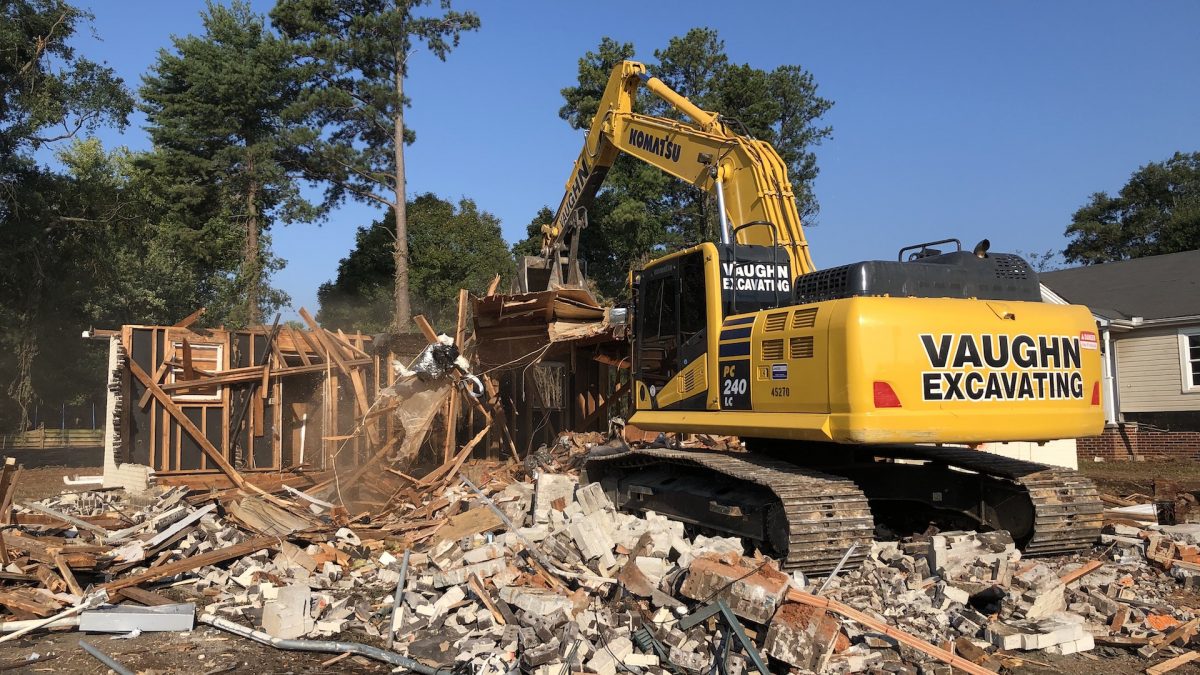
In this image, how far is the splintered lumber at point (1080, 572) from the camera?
6.91 m

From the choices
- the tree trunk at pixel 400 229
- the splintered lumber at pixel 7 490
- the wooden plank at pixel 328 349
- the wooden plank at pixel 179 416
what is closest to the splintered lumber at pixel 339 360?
the wooden plank at pixel 328 349

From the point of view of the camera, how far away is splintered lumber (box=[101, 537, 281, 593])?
755 cm

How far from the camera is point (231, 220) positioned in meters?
34.6

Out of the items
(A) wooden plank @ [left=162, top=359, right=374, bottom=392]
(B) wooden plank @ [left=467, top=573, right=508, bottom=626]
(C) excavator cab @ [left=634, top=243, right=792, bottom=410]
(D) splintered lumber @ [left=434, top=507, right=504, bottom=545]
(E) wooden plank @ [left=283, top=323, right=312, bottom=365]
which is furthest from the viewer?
(E) wooden plank @ [left=283, top=323, right=312, bottom=365]

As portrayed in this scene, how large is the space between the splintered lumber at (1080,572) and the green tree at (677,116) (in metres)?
24.1

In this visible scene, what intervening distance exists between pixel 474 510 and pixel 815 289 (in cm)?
450

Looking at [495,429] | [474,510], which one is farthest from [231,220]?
[474,510]

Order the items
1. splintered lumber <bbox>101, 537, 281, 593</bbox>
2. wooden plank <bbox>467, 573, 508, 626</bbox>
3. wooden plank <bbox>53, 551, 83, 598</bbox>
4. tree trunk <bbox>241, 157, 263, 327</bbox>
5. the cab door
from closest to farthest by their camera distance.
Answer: wooden plank <bbox>467, 573, 508, 626</bbox> → wooden plank <bbox>53, 551, 83, 598</bbox> → splintered lumber <bbox>101, 537, 281, 593</bbox> → the cab door → tree trunk <bbox>241, 157, 263, 327</bbox>

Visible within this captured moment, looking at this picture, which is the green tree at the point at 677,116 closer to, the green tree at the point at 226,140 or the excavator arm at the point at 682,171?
the green tree at the point at 226,140

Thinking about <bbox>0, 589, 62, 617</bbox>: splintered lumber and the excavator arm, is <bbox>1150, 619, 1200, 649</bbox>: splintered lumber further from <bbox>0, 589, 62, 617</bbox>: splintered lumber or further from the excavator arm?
<bbox>0, 589, 62, 617</bbox>: splintered lumber

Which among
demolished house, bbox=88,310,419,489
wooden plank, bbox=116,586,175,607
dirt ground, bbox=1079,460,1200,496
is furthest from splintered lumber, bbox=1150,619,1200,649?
demolished house, bbox=88,310,419,489

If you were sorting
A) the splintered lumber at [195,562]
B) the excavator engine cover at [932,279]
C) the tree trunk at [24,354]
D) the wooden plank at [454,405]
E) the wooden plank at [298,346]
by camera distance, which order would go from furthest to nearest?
the tree trunk at [24,354] → the wooden plank at [298,346] → the wooden plank at [454,405] → the splintered lumber at [195,562] → the excavator engine cover at [932,279]

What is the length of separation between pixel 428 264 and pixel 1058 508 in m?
28.3

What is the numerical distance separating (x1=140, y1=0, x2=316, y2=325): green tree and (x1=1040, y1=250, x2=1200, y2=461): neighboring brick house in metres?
26.0
